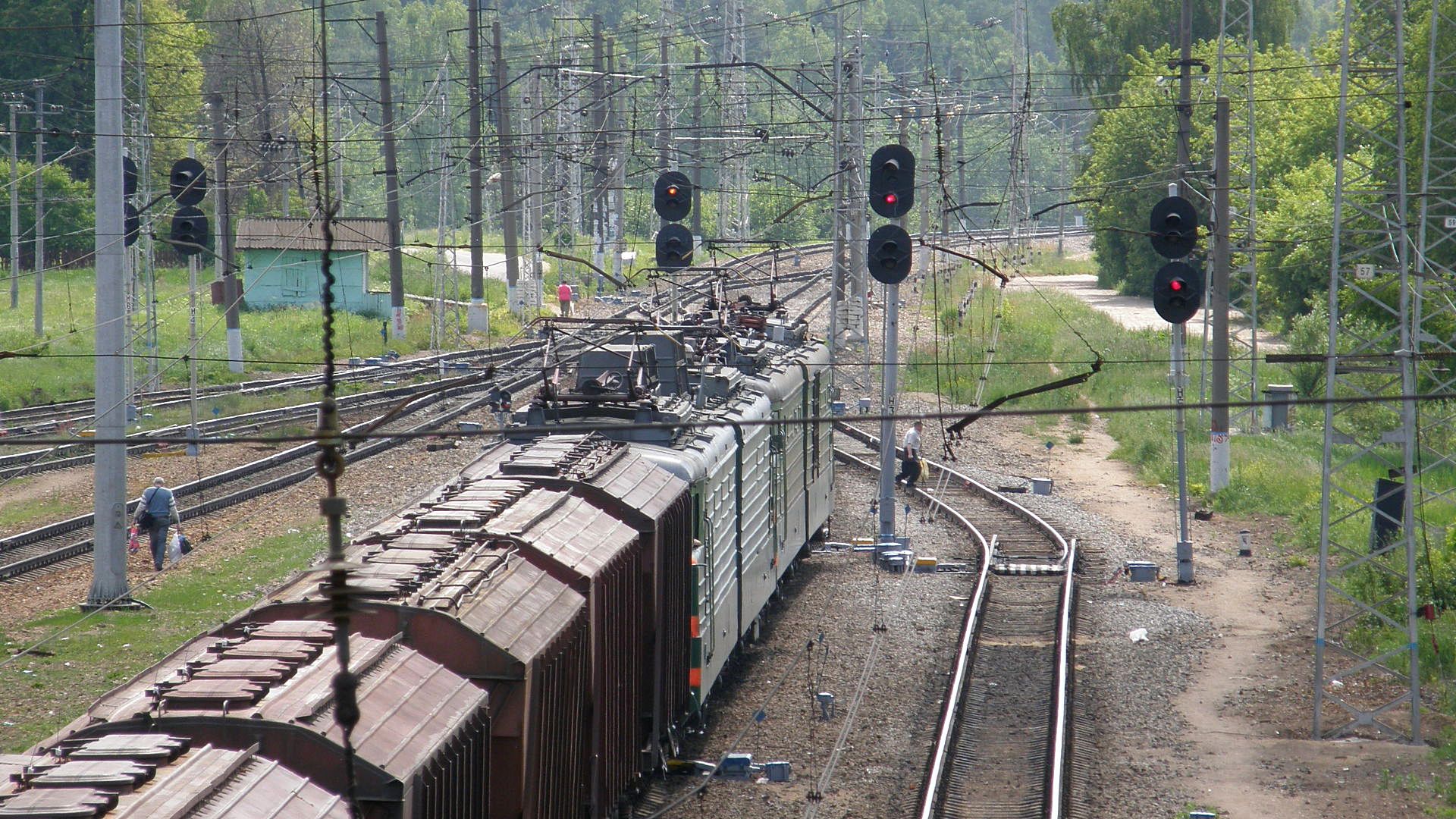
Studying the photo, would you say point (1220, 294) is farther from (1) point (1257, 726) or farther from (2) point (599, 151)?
(2) point (599, 151)

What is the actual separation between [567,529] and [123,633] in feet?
29.1

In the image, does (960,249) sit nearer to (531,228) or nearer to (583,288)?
(583,288)

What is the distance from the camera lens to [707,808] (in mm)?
12164

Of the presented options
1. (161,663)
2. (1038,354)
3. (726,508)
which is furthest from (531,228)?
(161,663)

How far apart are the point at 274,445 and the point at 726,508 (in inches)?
559

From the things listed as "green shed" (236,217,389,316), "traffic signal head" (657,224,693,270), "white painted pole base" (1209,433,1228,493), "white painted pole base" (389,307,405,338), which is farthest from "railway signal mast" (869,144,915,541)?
"green shed" (236,217,389,316)

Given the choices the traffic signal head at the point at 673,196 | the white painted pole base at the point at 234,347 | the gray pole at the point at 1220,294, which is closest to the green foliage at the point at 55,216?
the white painted pole base at the point at 234,347

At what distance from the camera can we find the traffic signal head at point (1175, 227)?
1655 cm

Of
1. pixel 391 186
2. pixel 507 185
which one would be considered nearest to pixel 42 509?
pixel 391 186

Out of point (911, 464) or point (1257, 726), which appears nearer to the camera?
point (1257, 726)

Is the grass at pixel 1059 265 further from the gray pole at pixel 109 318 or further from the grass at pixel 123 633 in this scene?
the gray pole at pixel 109 318

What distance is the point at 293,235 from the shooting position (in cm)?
4106

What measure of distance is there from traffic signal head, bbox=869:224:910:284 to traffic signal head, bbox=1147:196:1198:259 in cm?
330

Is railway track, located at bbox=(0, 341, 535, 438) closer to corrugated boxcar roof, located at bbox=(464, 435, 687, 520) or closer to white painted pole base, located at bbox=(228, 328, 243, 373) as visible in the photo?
white painted pole base, located at bbox=(228, 328, 243, 373)
